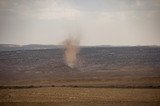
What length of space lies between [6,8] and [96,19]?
5.19ft

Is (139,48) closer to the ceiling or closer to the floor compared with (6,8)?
closer to the floor

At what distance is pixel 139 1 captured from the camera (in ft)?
26.0

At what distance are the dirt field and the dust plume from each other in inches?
17.9

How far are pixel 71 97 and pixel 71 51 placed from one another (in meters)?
0.79

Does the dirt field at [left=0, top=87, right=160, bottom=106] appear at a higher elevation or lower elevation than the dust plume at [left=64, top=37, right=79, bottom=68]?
lower

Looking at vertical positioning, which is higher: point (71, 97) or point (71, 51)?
point (71, 51)

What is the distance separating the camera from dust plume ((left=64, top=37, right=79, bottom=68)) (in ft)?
25.5

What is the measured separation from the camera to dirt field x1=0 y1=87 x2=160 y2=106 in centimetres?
775

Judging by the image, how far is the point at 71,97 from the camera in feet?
25.5

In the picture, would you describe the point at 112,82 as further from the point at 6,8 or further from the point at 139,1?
the point at 6,8

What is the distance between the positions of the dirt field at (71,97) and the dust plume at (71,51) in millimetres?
455

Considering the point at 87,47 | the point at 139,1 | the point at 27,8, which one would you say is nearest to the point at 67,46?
the point at 87,47

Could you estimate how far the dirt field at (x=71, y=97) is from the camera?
25.4 feet

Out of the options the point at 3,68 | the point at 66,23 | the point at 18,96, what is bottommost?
the point at 18,96
